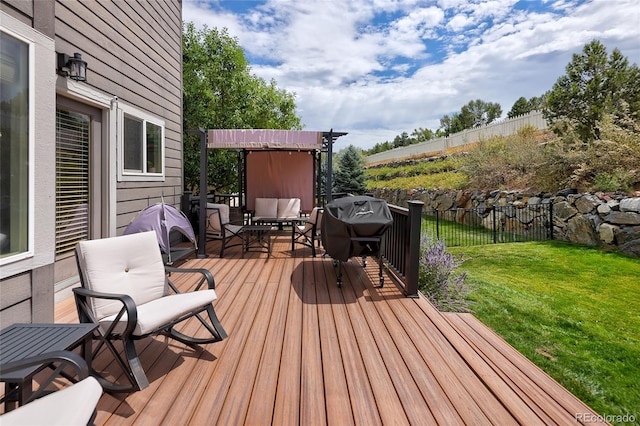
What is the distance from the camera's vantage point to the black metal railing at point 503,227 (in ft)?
27.5

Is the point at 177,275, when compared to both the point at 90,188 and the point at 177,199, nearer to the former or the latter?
the point at 90,188

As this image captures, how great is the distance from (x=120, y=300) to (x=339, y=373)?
4.89 feet

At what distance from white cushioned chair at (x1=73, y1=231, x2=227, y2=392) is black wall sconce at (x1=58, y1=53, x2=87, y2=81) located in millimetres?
2068

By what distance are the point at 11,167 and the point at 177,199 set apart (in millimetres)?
4370

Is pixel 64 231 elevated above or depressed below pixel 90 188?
below

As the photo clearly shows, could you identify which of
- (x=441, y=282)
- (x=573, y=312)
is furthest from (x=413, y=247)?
(x=573, y=312)

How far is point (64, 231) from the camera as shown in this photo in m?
3.76

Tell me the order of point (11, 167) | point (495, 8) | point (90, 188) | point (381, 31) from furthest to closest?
1. point (381, 31)
2. point (495, 8)
3. point (90, 188)
4. point (11, 167)

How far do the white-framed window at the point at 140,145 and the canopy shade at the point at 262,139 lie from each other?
88 centimetres

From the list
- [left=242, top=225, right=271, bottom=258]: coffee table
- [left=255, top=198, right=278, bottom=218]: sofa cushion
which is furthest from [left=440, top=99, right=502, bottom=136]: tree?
[left=242, top=225, right=271, bottom=258]: coffee table

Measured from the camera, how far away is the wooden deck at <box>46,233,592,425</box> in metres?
1.83

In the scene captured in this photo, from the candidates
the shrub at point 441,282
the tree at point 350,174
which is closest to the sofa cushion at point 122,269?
the shrub at point 441,282

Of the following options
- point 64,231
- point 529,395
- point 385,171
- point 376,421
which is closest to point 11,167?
point 64,231
